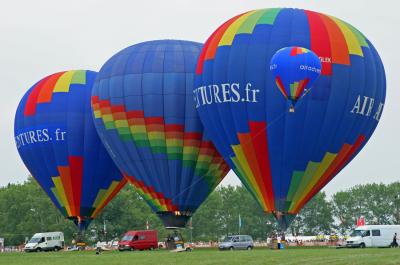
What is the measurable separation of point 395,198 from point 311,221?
13.7 m

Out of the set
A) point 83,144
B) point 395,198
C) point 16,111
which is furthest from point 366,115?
point 395,198

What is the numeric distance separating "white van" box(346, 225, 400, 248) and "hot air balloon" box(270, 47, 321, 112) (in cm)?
1295

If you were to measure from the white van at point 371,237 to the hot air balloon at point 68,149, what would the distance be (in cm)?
1752

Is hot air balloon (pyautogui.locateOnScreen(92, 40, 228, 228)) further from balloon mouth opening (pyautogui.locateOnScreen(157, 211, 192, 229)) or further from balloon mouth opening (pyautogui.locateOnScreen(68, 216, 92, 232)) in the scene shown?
balloon mouth opening (pyautogui.locateOnScreen(68, 216, 92, 232))

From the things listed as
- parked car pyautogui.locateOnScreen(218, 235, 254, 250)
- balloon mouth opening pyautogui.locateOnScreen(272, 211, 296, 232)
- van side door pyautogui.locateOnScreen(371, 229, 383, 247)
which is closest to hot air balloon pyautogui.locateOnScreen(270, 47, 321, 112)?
balloon mouth opening pyautogui.locateOnScreen(272, 211, 296, 232)

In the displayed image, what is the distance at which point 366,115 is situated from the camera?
4366 cm

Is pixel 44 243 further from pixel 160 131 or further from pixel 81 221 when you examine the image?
pixel 160 131

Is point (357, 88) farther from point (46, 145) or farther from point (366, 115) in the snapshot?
point (46, 145)

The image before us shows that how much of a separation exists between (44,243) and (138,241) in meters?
9.71

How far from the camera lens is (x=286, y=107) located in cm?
4131

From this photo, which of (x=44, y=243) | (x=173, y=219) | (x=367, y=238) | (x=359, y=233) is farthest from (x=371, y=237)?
(x=44, y=243)

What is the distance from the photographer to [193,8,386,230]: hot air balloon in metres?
41.7

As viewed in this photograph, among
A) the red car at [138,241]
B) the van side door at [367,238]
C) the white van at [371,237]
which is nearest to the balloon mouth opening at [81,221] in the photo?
the red car at [138,241]

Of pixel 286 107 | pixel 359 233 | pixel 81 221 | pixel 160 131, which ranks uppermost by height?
pixel 160 131
